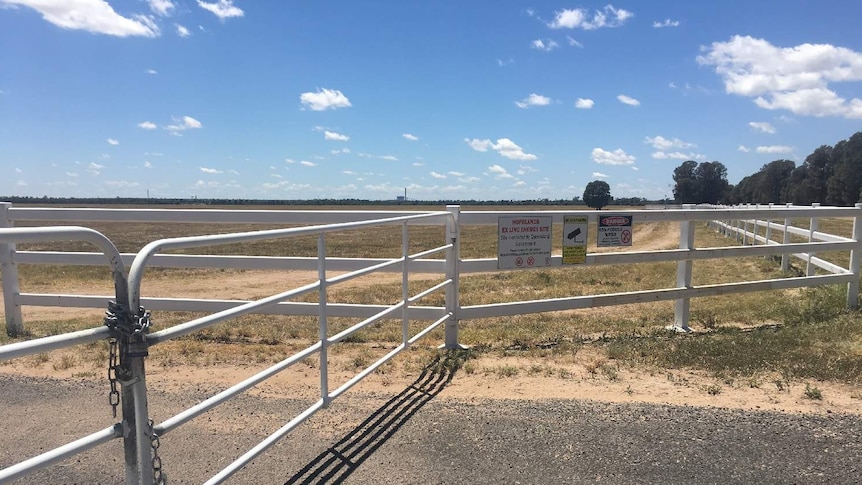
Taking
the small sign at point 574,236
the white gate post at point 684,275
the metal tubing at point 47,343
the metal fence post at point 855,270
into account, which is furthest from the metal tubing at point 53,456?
the metal fence post at point 855,270

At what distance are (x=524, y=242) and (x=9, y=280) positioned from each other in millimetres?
5934

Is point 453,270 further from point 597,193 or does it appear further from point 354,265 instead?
point 597,193

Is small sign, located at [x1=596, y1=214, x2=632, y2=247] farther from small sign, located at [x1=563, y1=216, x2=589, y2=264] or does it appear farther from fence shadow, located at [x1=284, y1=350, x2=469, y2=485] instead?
fence shadow, located at [x1=284, y1=350, x2=469, y2=485]

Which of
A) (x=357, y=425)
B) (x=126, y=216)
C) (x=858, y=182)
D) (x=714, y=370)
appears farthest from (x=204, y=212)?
(x=858, y=182)

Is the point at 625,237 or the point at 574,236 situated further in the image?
the point at 625,237

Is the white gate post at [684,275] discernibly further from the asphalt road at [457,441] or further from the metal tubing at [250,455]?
the metal tubing at [250,455]

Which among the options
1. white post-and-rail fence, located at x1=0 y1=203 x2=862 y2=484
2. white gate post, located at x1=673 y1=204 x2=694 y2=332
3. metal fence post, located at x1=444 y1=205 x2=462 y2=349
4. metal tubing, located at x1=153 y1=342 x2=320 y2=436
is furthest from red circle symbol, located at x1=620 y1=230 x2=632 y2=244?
metal tubing, located at x1=153 y1=342 x2=320 y2=436

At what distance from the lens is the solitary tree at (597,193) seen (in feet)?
486

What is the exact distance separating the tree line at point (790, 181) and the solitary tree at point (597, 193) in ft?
56.6

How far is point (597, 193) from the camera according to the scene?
495ft

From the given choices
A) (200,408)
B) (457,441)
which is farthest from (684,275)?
(200,408)

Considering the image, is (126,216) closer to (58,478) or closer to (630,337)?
(58,478)

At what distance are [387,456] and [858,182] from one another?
106723mm

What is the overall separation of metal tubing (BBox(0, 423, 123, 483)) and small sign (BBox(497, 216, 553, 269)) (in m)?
4.19
